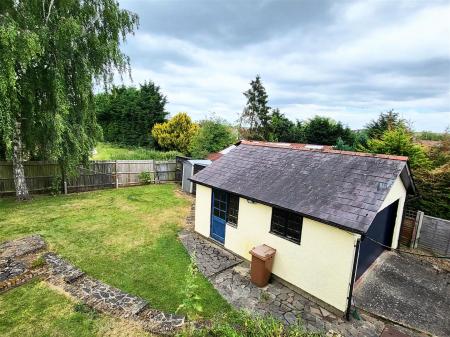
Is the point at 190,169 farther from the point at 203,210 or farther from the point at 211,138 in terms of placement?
the point at 203,210

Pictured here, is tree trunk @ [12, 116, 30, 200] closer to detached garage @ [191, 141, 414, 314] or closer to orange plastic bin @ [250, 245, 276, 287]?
detached garage @ [191, 141, 414, 314]

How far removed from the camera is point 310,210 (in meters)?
6.86

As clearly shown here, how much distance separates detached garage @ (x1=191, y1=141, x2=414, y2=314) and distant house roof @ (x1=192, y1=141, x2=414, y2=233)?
0.08 feet

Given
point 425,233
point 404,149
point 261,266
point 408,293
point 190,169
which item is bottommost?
point 408,293

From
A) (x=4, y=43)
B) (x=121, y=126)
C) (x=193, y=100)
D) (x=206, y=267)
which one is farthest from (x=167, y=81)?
(x=206, y=267)

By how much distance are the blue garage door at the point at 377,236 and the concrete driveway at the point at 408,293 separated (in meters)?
0.36

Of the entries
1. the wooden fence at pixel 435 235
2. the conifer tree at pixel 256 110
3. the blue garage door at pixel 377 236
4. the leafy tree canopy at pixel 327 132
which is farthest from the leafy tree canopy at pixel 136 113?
the wooden fence at pixel 435 235

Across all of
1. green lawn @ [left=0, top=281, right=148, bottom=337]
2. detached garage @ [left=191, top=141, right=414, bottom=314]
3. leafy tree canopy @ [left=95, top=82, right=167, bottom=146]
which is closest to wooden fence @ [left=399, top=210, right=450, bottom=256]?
detached garage @ [left=191, top=141, right=414, bottom=314]

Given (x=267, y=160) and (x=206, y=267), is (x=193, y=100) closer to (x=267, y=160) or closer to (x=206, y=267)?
(x=267, y=160)

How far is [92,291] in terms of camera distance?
646 cm

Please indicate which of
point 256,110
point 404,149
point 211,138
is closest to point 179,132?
point 211,138

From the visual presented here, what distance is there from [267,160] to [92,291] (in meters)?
7.34

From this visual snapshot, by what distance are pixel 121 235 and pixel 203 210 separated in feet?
11.6

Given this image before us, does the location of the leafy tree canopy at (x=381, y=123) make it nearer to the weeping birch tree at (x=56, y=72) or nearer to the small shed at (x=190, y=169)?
the small shed at (x=190, y=169)
